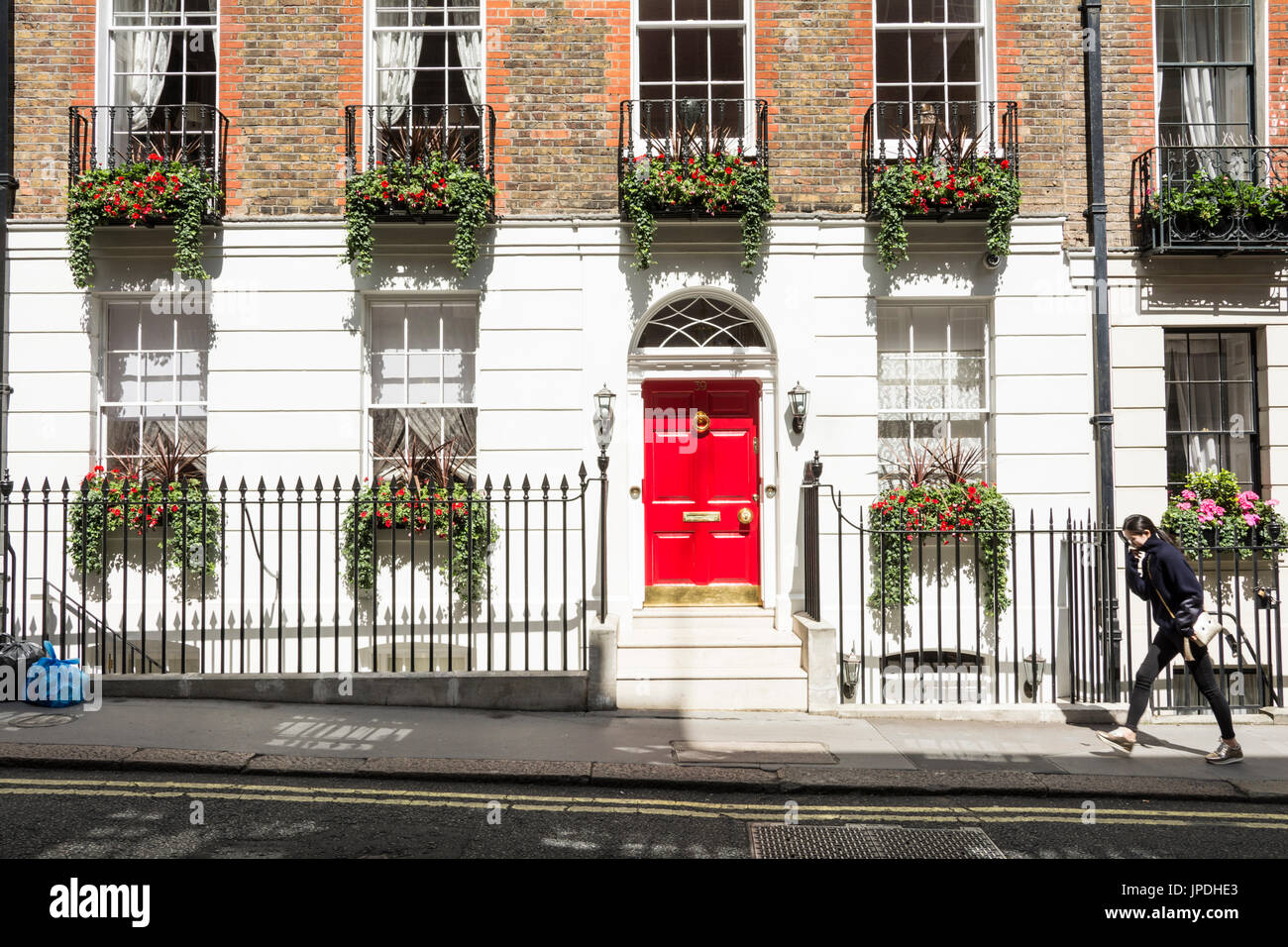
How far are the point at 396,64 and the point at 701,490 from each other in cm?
583

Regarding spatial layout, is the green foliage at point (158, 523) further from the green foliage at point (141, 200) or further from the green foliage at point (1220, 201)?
the green foliage at point (1220, 201)

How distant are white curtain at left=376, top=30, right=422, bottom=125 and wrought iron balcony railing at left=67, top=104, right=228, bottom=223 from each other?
68.9 inches

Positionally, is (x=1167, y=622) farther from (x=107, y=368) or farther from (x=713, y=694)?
(x=107, y=368)

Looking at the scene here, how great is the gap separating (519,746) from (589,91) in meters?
7.07

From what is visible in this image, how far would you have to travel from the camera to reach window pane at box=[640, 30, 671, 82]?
11.1 m

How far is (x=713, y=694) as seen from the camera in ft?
30.3

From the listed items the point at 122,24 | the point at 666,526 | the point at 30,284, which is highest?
the point at 122,24

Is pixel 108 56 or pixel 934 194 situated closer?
pixel 934 194

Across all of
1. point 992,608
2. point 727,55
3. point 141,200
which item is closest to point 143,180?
point 141,200

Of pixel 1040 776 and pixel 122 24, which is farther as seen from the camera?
pixel 122 24

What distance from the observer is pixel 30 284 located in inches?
424
